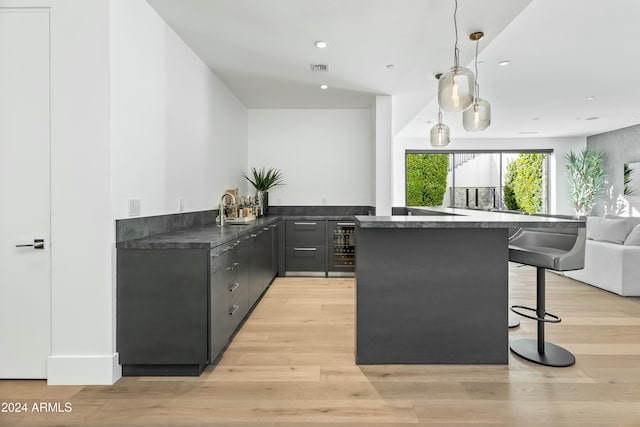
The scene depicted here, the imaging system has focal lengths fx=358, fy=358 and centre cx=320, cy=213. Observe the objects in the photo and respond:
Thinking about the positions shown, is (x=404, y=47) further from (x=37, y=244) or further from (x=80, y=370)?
(x=80, y=370)

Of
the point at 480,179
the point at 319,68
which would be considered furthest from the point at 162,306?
the point at 480,179

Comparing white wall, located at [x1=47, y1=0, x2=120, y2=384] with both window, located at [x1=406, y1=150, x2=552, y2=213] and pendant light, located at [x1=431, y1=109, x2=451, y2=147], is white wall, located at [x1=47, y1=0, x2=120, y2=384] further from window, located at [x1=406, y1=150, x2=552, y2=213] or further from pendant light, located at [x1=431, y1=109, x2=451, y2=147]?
window, located at [x1=406, y1=150, x2=552, y2=213]

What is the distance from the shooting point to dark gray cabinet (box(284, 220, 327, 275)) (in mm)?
5156

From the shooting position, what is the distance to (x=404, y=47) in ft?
11.0

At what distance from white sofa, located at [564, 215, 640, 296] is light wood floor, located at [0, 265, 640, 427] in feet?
4.53

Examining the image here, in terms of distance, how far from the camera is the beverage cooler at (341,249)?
516cm

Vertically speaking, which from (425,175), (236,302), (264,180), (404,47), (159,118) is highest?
(404,47)

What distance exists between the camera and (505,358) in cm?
245

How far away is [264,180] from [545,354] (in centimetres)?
407

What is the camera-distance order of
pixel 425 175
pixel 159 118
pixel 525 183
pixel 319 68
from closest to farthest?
pixel 159 118 → pixel 319 68 → pixel 425 175 → pixel 525 183

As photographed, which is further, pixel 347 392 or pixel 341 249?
pixel 341 249

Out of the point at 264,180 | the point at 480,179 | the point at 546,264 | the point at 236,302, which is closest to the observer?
the point at 546,264

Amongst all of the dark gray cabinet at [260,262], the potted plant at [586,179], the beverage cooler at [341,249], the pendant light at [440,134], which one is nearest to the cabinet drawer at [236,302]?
the dark gray cabinet at [260,262]

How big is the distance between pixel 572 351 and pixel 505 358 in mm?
A: 655
